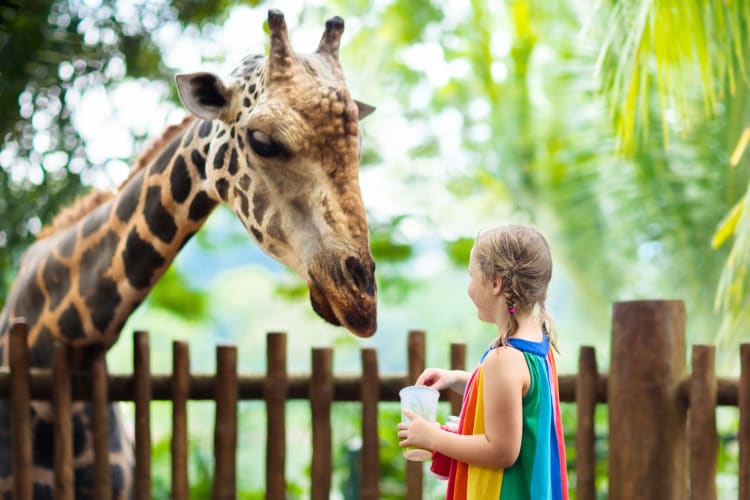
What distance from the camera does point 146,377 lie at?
3.16 m

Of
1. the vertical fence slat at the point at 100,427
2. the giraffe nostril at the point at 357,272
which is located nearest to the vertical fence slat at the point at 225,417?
the vertical fence slat at the point at 100,427

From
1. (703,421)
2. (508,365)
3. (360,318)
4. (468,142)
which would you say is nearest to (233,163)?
(360,318)

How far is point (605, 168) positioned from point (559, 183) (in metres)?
0.85

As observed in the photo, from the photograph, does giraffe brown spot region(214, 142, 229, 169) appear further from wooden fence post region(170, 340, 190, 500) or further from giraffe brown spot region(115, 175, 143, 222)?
wooden fence post region(170, 340, 190, 500)

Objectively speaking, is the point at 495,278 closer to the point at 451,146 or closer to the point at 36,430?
the point at 36,430

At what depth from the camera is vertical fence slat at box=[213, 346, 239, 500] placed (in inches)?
126

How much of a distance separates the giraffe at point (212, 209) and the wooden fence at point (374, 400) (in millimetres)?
115

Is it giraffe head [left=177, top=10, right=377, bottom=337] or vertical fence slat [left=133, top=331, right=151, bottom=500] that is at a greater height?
giraffe head [left=177, top=10, right=377, bottom=337]

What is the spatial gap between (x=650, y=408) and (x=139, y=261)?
1.70 meters

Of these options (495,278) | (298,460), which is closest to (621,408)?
(495,278)

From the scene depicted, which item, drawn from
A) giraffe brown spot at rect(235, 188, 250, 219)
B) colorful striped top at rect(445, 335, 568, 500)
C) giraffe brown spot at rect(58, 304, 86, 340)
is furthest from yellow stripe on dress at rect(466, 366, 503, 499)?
giraffe brown spot at rect(58, 304, 86, 340)

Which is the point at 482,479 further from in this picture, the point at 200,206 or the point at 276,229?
the point at 200,206

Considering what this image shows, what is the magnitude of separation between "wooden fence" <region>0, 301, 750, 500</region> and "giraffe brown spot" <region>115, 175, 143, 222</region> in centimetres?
49

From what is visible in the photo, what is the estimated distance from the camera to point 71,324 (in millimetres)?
3010
